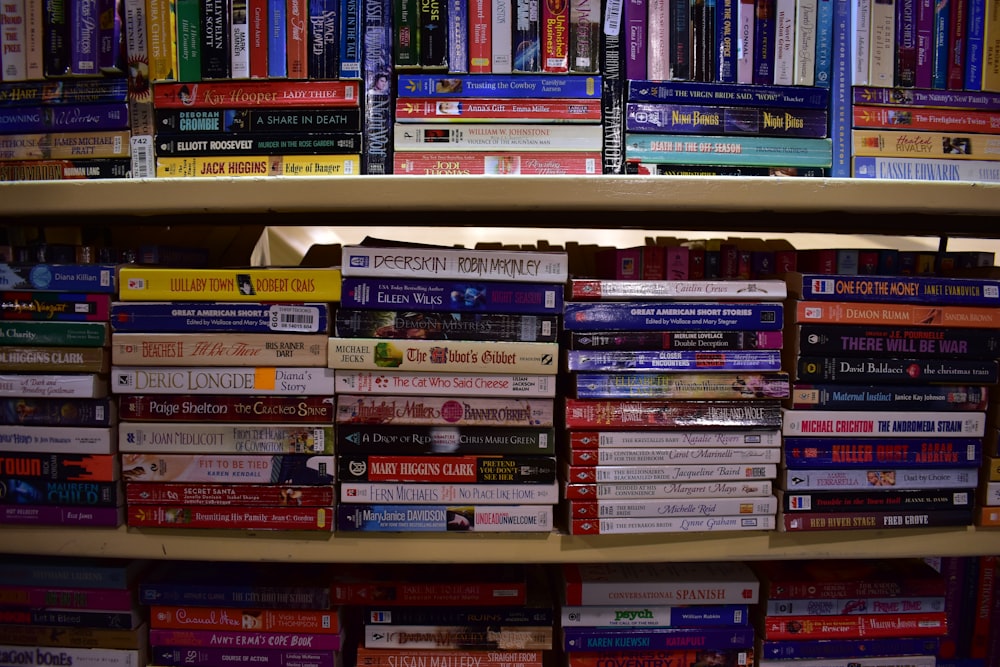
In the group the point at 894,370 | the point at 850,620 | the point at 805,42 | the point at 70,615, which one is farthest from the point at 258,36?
the point at 850,620

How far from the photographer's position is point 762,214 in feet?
3.38

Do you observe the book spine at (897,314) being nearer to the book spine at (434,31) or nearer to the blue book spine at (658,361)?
the blue book spine at (658,361)

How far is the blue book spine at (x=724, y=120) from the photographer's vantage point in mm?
792

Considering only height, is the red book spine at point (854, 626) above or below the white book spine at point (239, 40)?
below

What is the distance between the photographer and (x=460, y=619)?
831mm

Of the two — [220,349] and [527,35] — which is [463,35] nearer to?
[527,35]

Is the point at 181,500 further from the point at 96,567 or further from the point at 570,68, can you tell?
the point at 570,68

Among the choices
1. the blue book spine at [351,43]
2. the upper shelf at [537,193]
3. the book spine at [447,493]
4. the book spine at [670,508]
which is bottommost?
the book spine at [670,508]

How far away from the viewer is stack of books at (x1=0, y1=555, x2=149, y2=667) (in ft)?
2.71

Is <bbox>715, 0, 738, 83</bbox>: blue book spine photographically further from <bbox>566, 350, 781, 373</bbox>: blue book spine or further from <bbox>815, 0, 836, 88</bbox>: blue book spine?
<bbox>566, 350, 781, 373</bbox>: blue book spine

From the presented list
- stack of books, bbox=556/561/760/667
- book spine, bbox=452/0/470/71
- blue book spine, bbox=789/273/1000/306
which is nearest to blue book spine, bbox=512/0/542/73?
book spine, bbox=452/0/470/71

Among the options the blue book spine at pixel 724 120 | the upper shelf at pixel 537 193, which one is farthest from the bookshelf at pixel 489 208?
the blue book spine at pixel 724 120

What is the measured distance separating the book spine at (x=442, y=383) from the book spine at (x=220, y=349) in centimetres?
5

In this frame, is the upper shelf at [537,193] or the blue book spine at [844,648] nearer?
the upper shelf at [537,193]
